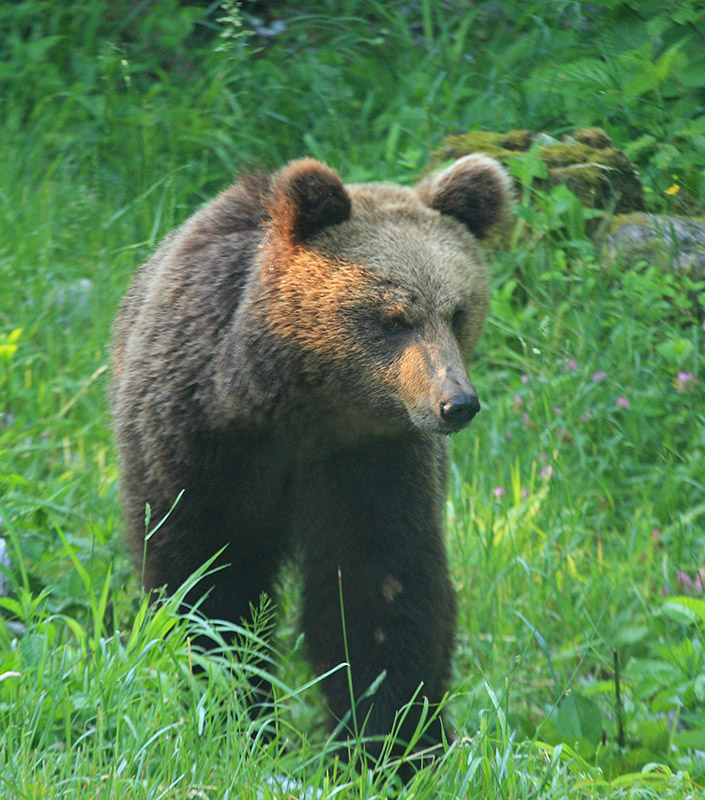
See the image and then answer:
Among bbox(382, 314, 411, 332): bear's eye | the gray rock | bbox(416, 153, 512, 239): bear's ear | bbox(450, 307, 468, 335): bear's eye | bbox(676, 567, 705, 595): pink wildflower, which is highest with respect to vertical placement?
bbox(416, 153, 512, 239): bear's ear

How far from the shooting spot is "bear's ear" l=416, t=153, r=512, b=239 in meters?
3.77

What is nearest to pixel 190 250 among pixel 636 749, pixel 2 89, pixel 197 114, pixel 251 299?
pixel 251 299

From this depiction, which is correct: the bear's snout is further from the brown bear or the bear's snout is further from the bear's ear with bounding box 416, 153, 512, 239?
the bear's ear with bounding box 416, 153, 512, 239

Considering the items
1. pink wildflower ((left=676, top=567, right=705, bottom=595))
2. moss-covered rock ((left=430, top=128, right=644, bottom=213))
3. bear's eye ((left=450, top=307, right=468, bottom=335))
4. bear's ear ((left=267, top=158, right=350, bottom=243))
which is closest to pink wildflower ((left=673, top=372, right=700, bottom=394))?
pink wildflower ((left=676, top=567, right=705, bottom=595))

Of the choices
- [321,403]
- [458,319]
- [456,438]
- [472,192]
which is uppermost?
[472,192]

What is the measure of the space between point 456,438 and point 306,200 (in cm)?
233

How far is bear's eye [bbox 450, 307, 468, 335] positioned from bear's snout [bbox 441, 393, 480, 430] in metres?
0.43

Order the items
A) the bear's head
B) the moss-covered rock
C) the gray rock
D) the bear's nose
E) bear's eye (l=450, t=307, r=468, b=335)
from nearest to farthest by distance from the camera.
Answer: the bear's nose < the bear's head < bear's eye (l=450, t=307, r=468, b=335) < the gray rock < the moss-covered rock

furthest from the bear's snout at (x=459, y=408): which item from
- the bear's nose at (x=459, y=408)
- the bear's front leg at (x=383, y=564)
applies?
the bear's front leg at (x=383, y=564)

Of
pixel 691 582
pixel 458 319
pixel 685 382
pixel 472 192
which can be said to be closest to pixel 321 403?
pixel 458 319

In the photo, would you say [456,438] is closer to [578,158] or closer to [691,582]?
[691,582]

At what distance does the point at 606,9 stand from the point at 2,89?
4200 millimetres

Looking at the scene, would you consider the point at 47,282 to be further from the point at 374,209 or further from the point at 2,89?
the point at 374,209

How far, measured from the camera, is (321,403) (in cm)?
352
